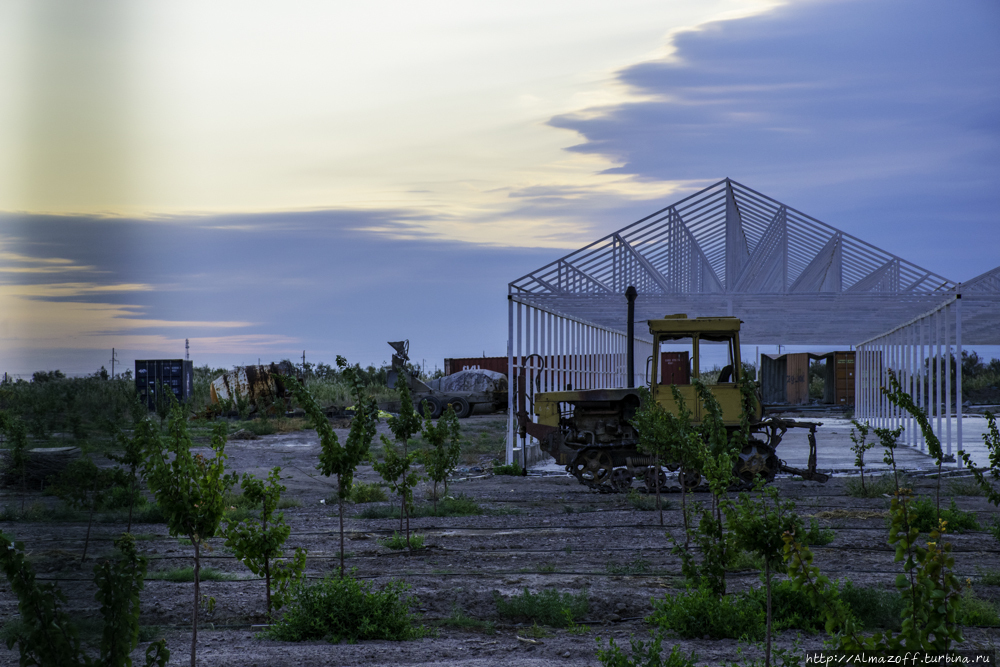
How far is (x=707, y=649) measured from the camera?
18.9 feet

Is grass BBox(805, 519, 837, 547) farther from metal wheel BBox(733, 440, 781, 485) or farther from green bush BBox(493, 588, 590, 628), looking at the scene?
metal wheel BBox(733, 440, 781, 485)

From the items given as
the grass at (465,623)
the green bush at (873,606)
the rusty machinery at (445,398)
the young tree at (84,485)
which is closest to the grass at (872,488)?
the green bush at (873,606)

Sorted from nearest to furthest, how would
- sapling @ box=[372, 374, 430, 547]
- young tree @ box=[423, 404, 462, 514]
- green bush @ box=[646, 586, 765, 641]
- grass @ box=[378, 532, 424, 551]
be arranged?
green bush @ box=[646, 586, 765, 641]
grass @ box=[378, 532, 424, 551]
sapling @ box=[372, 374, 430, 547]
young tree @ box=[423, 404, 462, 514]

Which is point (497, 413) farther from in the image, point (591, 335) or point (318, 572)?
point (318, 572)

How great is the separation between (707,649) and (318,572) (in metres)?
4.20

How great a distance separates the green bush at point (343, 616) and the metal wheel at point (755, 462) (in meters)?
9.19

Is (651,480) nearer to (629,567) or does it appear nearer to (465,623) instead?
(629,567)

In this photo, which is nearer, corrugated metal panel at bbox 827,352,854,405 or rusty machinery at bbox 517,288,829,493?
rusty machinery at bbox 517,288,829,493

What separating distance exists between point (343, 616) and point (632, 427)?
9.23 m

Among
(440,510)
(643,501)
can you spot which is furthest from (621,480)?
(440,510)

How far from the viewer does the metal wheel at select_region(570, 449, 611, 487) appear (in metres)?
14.8

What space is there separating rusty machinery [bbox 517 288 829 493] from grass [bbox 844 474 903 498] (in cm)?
60

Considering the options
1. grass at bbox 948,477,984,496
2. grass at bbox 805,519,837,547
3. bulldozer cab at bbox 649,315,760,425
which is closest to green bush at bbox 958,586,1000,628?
grass at bbox 805,519,837,547

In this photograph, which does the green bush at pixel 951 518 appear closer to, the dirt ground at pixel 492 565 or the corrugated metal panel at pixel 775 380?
the dirt ground at pixel 492 565
